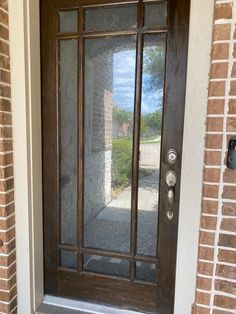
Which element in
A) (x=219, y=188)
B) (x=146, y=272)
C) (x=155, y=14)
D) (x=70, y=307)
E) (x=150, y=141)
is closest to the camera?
(x=219, y=188)

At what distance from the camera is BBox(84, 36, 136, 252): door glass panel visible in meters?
1.52

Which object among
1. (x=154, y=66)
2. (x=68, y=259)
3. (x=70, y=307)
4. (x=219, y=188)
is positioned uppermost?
(x=154, y=66)

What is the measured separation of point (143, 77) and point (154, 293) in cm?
129

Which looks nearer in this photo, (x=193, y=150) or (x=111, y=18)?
(x=193, y=150)

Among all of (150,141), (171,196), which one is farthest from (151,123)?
(171,196)

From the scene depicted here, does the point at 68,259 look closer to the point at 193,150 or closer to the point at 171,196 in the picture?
the point at 171,196

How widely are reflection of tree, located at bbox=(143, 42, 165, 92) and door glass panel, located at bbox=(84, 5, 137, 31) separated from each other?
0.57ft

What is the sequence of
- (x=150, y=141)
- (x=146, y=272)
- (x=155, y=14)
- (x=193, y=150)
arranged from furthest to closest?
(x=146, y=272) → (x=150, y=141) → (x=155, y=14) → (x=193, y=150)

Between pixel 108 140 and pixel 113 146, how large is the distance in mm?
48

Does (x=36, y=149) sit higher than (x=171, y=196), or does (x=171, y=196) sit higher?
(x=36, y=149)

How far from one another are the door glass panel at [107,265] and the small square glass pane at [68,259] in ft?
0.26

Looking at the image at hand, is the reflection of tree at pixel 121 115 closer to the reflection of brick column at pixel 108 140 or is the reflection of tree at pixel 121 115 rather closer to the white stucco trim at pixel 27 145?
the reflection of brick column at pixel 108 140

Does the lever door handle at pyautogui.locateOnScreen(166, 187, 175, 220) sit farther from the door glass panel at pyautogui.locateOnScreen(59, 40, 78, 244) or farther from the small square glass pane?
the small square glass pane

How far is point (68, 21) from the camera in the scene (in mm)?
1556
